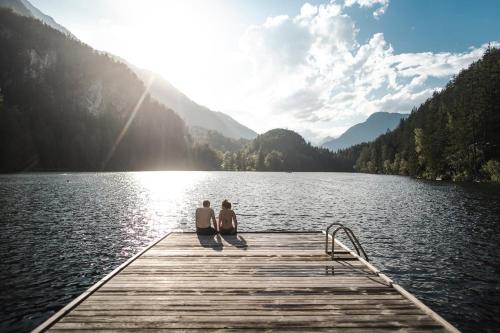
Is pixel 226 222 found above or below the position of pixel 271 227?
above

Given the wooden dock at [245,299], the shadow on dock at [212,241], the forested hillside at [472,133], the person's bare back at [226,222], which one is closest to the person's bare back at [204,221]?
the shadow on dock at [212,241]

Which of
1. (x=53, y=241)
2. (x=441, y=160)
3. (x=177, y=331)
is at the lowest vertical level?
(x=53, y=241)

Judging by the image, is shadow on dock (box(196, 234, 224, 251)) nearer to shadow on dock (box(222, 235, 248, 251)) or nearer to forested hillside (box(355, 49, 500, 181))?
shadow on dock (box(222, 235, 248, 251))

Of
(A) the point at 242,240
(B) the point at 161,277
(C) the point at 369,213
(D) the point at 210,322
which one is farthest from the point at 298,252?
(C) the point at 369,213

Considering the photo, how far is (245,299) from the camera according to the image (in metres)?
9.46

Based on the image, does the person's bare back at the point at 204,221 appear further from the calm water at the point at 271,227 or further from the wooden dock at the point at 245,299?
the calm water at the point at 271,227

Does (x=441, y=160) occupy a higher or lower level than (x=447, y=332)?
higher

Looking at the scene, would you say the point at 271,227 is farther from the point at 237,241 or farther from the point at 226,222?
the point at 237,241

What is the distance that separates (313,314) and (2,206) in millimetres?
47365

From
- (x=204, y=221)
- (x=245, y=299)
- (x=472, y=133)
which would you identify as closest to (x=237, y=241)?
(x=204, y=221)

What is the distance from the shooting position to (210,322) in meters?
8.04

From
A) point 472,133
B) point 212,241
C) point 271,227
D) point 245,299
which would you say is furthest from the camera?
point 472,133

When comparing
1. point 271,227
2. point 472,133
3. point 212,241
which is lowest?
point 271,227

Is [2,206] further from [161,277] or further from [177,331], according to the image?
[177,331]
